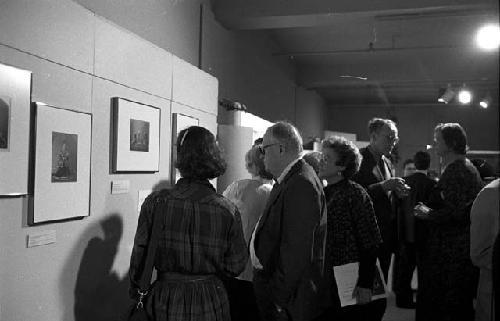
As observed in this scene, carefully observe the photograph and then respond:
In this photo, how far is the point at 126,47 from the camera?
2.75m

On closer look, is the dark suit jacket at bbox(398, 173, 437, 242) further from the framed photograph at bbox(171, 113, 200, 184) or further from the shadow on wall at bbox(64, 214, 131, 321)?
the shadow on wall at bbox(64, 214, 131, 321)

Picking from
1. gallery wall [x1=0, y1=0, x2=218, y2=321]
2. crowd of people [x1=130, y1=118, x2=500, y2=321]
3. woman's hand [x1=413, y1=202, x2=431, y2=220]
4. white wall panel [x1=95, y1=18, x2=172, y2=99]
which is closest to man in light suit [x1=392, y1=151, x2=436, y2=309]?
woman's hand [x1=413, y1=202, x2=431, y2=220]

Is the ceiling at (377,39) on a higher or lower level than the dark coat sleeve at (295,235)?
higher

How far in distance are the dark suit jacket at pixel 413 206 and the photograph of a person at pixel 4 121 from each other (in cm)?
A: 279

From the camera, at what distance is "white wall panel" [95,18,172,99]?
252 centimetres

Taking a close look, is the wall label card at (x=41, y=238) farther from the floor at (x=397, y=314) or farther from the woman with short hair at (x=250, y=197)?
the floor at (x=397, y=314)

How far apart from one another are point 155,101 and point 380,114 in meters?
11.9

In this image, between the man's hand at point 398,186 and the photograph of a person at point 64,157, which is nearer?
the photograph of a person at point 64,157

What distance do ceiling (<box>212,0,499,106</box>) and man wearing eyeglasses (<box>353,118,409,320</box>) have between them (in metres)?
1.04

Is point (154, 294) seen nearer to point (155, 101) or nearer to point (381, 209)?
point (155, 101)

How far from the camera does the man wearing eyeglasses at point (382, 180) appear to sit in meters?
3.17

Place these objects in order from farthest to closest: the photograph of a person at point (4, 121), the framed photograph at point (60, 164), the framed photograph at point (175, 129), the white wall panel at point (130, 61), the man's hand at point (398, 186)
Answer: the framed photograph at point (175, 129) < the man's hand at point (398, 186) < the white wall panel at point (130, 61) < the framed photograph at point (60, 164) < the photograph of a person at point (4, 121)

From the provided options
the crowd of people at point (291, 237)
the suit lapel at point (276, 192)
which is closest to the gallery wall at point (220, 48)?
the crowd of people at point (291, 237)

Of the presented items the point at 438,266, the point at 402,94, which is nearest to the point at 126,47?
the point at 438,266
